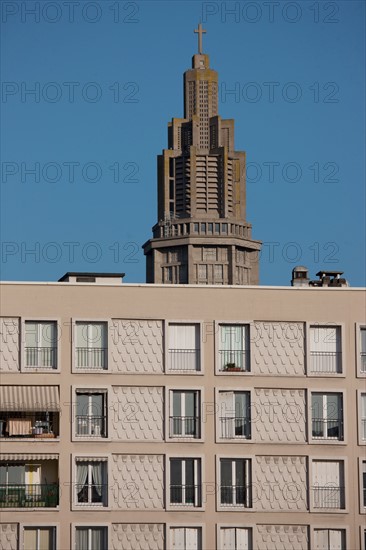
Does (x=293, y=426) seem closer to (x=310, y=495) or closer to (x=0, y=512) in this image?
(x=310, y=495)

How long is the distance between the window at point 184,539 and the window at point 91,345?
730 cm

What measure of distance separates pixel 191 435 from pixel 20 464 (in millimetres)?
7073

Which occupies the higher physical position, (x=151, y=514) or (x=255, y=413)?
(x=255, y=413)

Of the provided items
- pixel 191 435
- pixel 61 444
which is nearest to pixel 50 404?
pixel 61 444

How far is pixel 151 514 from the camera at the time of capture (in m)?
63.9

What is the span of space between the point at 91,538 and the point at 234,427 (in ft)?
24.2

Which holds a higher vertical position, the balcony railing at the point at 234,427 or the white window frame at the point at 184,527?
the balcony railing at the point at 234,427

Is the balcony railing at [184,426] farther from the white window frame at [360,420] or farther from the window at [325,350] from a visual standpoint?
the white window frame at [360,420]

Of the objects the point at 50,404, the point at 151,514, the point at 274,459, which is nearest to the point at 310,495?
the point at 274,459

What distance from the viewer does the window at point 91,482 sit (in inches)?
2519

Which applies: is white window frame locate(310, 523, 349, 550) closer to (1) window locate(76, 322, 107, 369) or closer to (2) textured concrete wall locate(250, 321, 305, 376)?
(2) textured concrete wall locate(250, 321, 305, 376)

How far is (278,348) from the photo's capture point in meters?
66.3

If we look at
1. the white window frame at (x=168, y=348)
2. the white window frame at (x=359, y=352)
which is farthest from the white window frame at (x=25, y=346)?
the white window frame at (x=359, y=352)

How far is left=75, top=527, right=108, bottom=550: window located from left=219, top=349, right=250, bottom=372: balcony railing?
8.37 meters
